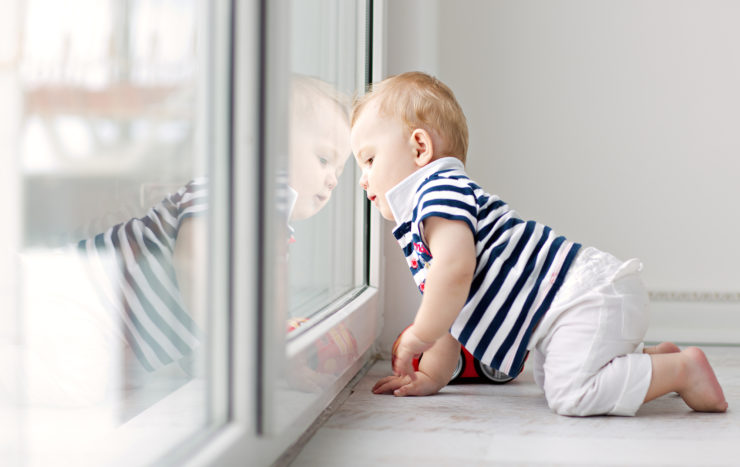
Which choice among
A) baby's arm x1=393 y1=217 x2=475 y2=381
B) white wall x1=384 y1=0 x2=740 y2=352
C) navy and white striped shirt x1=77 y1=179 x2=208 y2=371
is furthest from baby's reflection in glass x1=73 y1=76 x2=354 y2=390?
white wall x1=384 y1=0 x2=740 y2=352

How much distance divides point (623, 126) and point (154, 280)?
1.16 m

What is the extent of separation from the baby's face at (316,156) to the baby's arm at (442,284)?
15 centimetres

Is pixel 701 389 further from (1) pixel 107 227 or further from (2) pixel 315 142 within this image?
(1) pixel 107 227

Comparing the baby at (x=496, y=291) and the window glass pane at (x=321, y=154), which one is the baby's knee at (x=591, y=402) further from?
the window glass pane at (x=321, y=154)

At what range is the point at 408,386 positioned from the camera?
104cm

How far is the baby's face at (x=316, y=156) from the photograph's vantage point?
83 centimetres

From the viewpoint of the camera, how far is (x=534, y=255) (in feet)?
3.30

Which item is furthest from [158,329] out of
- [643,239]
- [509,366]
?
[643,239]

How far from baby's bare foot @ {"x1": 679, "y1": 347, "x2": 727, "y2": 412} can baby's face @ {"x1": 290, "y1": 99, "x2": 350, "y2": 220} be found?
1.65ft

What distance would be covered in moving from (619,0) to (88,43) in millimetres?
1286

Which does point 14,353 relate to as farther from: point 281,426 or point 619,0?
point 619,0

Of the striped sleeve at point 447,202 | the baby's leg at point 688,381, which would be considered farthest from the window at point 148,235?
the baby's leg at point 688,381

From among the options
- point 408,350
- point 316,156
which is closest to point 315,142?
point 316,156

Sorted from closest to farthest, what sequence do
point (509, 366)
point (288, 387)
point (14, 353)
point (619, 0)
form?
point (14, 353) < point (288, 387) < point (509, 366) < point (619, 0)
